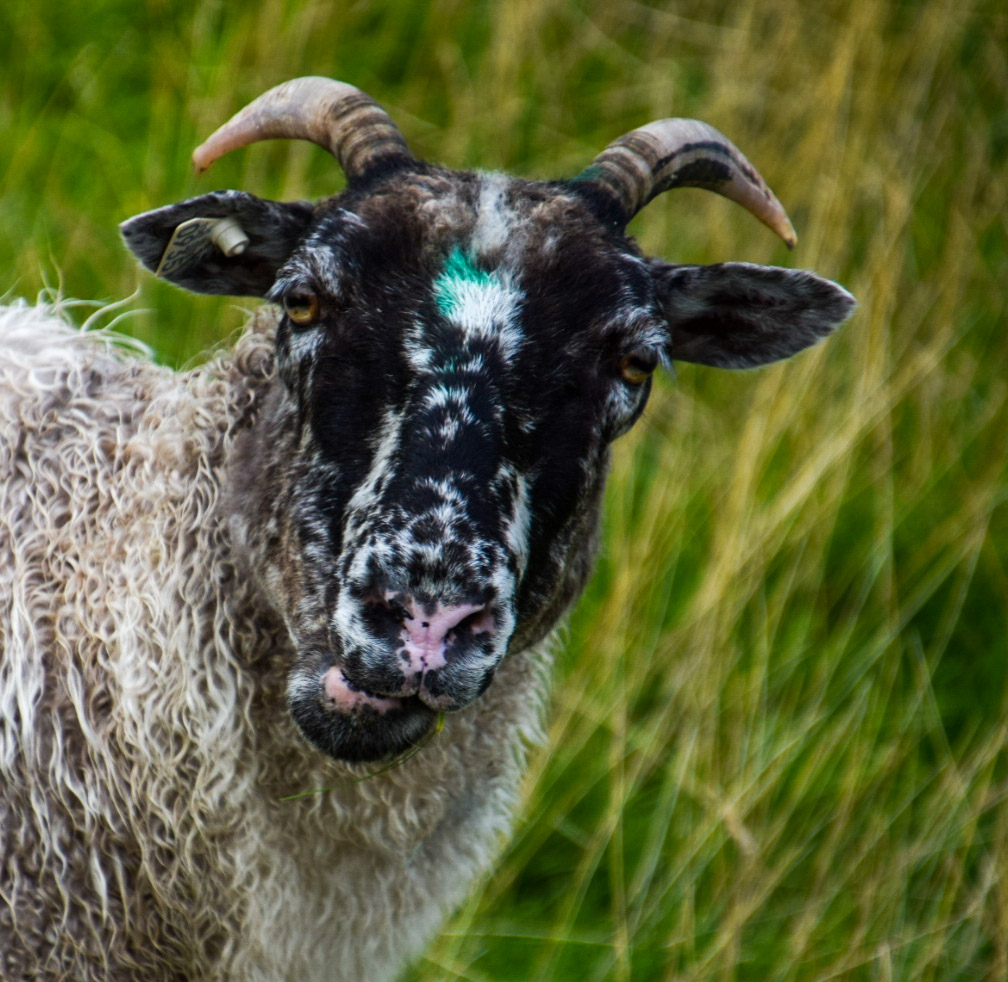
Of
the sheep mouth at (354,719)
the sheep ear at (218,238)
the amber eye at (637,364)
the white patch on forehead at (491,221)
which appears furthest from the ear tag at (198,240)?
the sheep mouth at (354,719)

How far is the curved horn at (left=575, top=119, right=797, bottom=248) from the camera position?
3.39m

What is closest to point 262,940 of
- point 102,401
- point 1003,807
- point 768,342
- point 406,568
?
point 406,568

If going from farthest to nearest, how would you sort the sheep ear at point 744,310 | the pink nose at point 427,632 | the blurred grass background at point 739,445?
1. the blurred grass background at point 739,445
2. the sheep ear at point 744,310
3. the pink nose at point 427,632

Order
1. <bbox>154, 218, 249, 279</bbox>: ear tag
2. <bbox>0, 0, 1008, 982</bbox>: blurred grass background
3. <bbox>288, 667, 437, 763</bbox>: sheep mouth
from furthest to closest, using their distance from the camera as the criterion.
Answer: <bbox>0, 0, 1008, 982</bbox>: blurred grass background → <bbox>154, 218, 249, 279</bbox>: ear tag → <bbox>288, 667, 437, 763</bbox>: sheep mouth

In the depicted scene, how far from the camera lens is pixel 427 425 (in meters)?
2.82

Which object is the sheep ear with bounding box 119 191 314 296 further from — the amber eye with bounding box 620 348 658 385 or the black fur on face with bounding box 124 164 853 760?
the amber eye with bounding box 620 348 658 385

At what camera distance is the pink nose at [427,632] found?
2.62m

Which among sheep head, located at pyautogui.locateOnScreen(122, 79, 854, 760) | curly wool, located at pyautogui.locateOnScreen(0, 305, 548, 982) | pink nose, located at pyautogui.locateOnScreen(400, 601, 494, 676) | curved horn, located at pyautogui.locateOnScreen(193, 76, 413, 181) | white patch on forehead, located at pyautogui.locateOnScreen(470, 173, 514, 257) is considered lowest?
curly wool, located at pyautogui.locateOnScreen(0, 305, 548, 982)

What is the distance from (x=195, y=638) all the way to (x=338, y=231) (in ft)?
3.68

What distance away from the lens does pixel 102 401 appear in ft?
11.8

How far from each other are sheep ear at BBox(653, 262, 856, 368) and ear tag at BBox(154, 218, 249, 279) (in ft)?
3.86

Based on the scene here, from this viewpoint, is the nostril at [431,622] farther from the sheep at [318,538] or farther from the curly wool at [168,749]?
the curly wool at [168,749]

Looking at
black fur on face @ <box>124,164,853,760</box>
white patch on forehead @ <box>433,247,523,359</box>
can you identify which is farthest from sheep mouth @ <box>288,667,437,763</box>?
white patch on forehead @ <box>433,247,523,359</box>

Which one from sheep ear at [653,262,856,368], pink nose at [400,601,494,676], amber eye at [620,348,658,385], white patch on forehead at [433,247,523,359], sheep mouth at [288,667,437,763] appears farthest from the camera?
sheep ear at [653,262,856,368]
